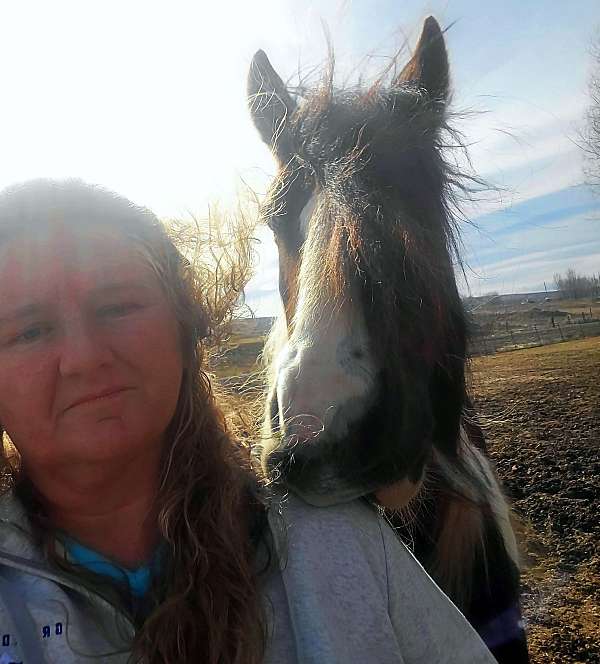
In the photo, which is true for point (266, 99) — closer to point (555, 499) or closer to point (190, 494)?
point (190, 494)

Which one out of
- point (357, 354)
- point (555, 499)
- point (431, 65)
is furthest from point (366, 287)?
point (555, 499)

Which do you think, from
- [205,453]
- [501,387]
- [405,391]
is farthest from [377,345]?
[501,387]

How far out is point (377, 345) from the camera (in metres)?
1.59

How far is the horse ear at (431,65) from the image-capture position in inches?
96.2

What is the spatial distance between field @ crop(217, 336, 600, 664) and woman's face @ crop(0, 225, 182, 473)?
88 cm

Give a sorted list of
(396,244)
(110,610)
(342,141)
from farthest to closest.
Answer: (342,141)
(396,244)
(110,610)

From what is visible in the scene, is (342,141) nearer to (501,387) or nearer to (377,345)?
(377,345)

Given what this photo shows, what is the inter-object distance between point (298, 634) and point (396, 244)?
110cm

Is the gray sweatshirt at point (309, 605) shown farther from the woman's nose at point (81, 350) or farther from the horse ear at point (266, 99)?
the horse ear at point (266, 99)

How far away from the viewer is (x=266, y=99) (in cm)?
263

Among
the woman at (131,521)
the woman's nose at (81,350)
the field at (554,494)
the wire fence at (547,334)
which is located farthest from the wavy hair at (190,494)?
the wire fence at (547,334)

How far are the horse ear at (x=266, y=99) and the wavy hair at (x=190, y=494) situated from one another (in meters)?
1.20

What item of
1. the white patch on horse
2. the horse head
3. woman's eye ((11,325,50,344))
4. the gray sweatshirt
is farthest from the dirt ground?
woman's eye ((11,325,50,344))

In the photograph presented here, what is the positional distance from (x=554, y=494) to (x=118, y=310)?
18.6 feet
